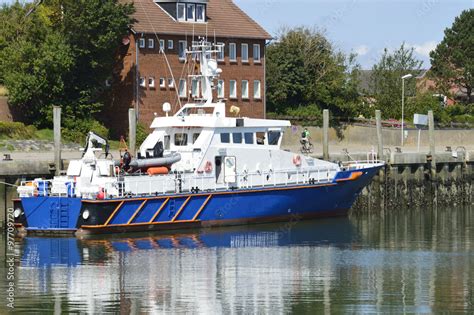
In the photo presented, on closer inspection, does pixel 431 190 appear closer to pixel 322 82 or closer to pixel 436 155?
pixel 436 155

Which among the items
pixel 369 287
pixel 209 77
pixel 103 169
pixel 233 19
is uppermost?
pixel 233 19

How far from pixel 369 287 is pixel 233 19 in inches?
1570

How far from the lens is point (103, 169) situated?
4125 cm

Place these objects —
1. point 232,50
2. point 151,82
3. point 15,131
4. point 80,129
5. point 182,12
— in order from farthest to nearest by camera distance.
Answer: point 232,50 → point 182,12 → point 151,82 → point 80,129 → point 15,131

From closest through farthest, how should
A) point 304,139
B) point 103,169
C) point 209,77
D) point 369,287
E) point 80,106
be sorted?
point 369,287 < point 103,169 < point 209,77 < point 304,139 < point 80,106

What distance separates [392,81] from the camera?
270ft

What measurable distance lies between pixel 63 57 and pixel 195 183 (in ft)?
62.5

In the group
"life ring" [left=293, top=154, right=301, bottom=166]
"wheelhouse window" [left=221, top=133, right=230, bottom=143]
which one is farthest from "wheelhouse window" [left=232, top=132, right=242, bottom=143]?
"life ring" [left=293, top=154, right=301, bottom=166]

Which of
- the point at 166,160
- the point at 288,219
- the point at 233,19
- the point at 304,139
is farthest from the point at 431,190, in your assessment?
the point at 233,19

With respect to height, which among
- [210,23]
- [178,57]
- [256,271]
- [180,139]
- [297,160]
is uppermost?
[210,23]

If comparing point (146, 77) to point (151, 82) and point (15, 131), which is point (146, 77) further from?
point (15, 131)

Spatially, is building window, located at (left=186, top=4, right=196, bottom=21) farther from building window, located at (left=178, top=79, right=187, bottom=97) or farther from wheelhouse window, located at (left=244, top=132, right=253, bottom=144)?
wheelhouse window, located at (left=244, top=132, right=253, bottom=144)

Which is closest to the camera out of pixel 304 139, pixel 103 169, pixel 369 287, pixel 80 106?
pixel 369 287

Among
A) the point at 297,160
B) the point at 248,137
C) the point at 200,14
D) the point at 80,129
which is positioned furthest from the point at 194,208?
the point at 200,14
